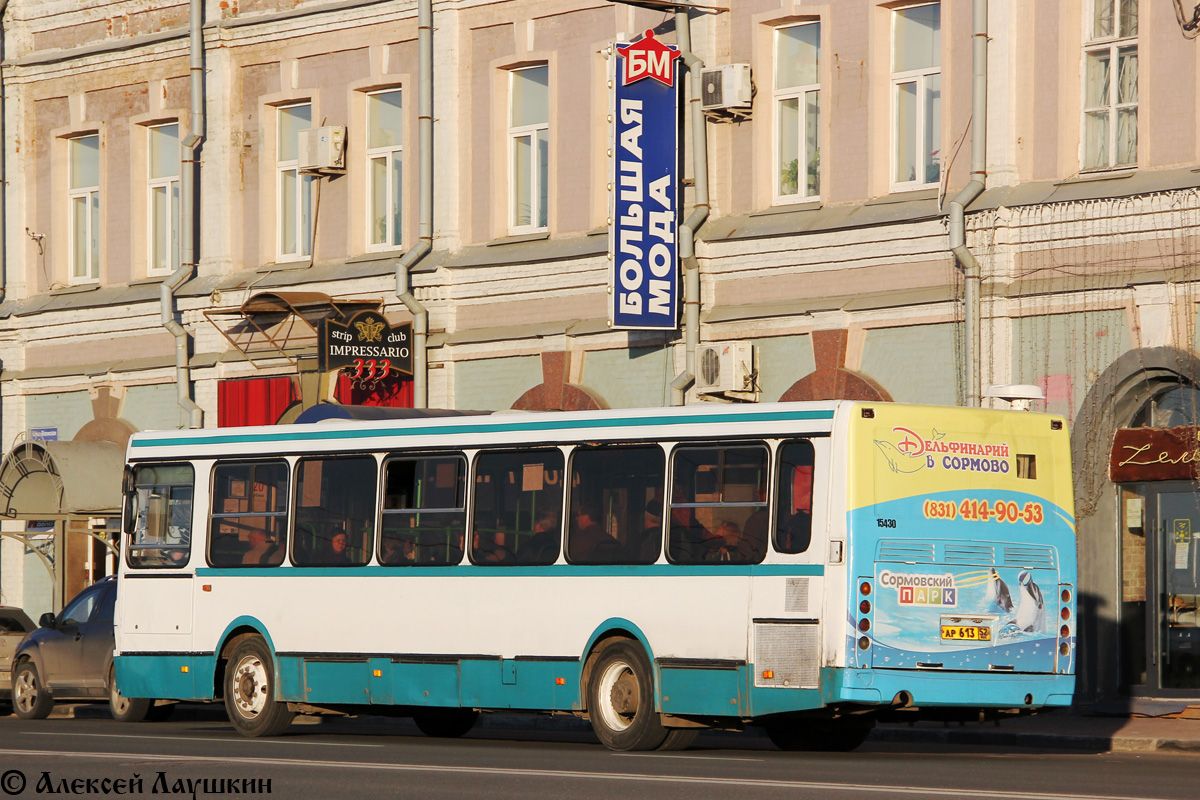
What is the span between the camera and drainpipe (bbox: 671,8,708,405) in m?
24.8

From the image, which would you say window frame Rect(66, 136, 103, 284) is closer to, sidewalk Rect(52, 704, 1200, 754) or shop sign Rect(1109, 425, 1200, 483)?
sidewalk Rect(52, 704, 1200, 754)

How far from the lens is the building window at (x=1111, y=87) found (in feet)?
71.2

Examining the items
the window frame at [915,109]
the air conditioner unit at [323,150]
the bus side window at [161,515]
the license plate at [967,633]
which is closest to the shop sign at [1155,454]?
the window frame at [915,109]

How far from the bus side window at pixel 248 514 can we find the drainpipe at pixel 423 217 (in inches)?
339

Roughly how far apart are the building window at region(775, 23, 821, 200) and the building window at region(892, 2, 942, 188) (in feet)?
3.44

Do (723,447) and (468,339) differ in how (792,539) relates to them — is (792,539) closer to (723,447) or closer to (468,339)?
(723,447)

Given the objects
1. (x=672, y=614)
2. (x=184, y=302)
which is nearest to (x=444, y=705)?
(x=672, y=614)

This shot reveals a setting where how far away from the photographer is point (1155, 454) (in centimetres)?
2112

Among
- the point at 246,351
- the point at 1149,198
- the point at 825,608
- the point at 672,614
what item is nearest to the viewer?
the point at 825,608

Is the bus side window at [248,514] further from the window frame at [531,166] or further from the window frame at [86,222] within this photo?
the window frame at [86,222]

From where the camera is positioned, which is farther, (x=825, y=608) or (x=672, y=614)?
(x=672, y=614)

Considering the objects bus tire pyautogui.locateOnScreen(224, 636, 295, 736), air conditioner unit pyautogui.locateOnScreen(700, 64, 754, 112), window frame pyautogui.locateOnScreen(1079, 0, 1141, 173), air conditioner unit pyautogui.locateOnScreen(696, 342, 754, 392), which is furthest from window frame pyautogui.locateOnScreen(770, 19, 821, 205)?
bus tire pyautogui.locateOnScreen(224, 636, 295, 736)

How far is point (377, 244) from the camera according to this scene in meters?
29.1

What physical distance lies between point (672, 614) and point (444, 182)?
13.2m
